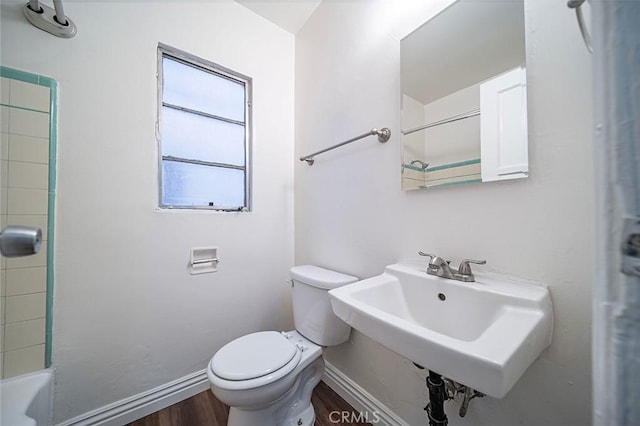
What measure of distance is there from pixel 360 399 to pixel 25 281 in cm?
158

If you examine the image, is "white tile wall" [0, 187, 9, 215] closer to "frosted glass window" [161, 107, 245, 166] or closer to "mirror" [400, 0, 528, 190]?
"frosted glass window" [161, 107, 245, 166]

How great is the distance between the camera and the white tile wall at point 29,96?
90cm

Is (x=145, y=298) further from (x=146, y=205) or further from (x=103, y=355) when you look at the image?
(x=146, y=205)

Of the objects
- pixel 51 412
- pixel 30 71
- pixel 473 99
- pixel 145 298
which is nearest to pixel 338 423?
pixel 145 298

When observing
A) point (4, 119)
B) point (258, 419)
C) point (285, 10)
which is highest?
point (285, 10)

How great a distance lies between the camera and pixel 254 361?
95 centimetres

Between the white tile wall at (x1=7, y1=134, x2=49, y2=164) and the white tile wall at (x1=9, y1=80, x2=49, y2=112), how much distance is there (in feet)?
0.44

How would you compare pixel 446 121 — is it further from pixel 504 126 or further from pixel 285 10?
pixel 285 10

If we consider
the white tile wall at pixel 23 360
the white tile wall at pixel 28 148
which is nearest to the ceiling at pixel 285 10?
the white tile wall at pixel 28 148

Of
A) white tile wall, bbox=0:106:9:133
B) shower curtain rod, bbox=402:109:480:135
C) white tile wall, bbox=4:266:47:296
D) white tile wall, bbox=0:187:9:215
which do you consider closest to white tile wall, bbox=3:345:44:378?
white tile wall, bbox=4:266:47:296

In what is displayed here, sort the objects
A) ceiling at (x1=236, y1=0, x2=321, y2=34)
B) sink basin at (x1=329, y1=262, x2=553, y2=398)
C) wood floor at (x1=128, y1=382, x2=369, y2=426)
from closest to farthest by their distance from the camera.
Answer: sink basin at (x1=329, y1=262, x2=553, y2=398), wood floor at (x1=128, y1=382, x2=369, y2=426), ceiling at (x1=236, y1=0, x2=321, y2=34)

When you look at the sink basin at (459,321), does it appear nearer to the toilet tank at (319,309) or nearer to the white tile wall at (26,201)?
the toilet tank at (319,309)

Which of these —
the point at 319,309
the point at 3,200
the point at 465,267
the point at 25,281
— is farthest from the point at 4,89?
the point at 465,267

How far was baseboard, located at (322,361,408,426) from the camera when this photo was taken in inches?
39.8
